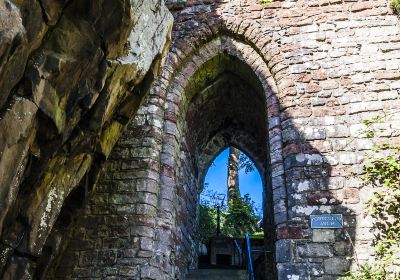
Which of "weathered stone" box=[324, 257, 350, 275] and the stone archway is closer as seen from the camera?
"weathered stone" box=[324, 257, 350, 275]

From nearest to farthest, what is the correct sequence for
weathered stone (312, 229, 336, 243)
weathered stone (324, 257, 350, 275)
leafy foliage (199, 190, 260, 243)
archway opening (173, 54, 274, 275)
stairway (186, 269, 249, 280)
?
weathered stone (324, 257, 350, 275) < weathered stone (312, 229, 336, 243) < stairway (186, 269, 249, 280) < archway opening (173, 54, 274, 275) < leafy foliage (199, 190, 260, 243)

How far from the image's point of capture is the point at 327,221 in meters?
5.14

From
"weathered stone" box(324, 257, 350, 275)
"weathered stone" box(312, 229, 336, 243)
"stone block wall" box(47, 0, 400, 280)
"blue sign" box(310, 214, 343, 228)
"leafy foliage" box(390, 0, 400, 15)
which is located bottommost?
"weathered stone" box(324, 257, 350, 275)

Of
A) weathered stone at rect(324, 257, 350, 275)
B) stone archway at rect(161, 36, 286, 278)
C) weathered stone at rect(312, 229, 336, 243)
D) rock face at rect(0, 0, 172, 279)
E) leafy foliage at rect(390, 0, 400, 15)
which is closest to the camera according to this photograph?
rock face at rect(0, 0, 172, 279)

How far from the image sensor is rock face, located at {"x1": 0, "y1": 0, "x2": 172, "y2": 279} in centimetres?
311

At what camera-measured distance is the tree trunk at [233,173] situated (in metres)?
13.8

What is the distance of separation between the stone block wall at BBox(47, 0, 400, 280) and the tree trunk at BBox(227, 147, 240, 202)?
6.64 metres

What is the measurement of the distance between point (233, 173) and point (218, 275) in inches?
312

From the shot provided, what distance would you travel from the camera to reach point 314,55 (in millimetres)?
6168

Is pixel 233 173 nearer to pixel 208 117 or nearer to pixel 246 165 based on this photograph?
pixel 246 165

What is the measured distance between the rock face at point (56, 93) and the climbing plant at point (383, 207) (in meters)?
2.72

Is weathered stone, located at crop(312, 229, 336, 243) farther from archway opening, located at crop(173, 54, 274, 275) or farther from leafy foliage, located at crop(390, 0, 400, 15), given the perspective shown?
leafy foliage, located at crop(390, 0, 400, 15)

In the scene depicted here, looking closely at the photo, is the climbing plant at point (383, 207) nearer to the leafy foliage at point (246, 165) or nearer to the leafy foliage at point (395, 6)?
the leafy foliage at point (395, 6)

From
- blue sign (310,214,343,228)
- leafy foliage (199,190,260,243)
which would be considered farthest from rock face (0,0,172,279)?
leafy foliage (199,190,260,243)
